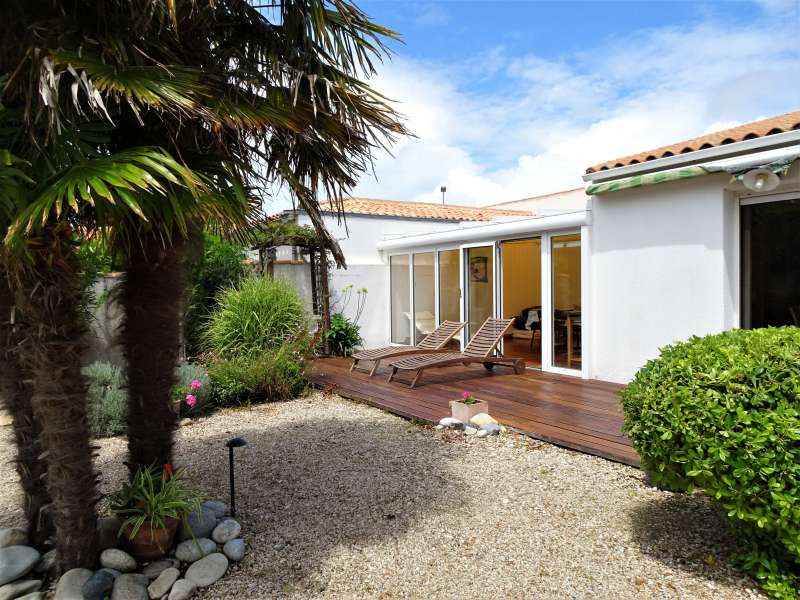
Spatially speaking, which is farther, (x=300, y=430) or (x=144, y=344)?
(x=300, y=430)

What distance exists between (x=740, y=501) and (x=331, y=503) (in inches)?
133

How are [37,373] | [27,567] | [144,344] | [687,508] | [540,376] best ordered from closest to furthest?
[37,373]
[27,567]
[144,344]
[687,508]
[540,376]

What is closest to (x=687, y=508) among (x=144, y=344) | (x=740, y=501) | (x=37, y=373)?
(x=740, y=501)

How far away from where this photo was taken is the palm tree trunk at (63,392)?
3.46 metres

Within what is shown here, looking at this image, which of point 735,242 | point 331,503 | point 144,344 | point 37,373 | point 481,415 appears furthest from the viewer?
point 735,242

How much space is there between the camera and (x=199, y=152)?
3943 mm

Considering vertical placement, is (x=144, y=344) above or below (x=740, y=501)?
above

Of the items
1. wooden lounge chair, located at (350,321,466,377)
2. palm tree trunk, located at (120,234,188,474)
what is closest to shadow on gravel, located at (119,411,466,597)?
palm tree trunk, located at (120,234,188,474)

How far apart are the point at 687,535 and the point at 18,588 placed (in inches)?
195

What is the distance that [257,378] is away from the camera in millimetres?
9570

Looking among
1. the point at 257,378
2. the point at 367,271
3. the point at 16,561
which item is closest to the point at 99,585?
the point at 16,561

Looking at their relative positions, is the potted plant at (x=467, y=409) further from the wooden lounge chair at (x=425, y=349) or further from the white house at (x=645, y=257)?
the wooden lounge chair at (x=425, y=349)

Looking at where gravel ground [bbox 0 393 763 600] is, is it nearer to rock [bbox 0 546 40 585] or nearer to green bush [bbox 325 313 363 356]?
rock [bbox 0 546 40 585]

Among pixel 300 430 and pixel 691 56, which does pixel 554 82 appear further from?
pixel 300 430
